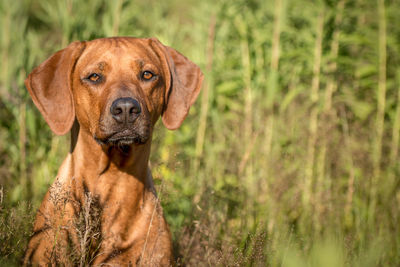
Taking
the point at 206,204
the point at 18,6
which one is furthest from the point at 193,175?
the point at 18,6

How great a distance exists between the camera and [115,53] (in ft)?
10.1

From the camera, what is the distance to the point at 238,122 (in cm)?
514

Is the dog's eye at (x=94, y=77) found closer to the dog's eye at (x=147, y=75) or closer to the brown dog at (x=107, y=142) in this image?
the brown dog at (x=107, y=142)

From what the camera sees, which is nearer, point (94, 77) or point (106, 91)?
point (106, 91)

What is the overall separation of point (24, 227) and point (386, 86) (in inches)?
166

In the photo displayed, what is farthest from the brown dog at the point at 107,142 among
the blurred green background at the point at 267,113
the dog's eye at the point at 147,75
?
the blurred green background at the point at 267,113

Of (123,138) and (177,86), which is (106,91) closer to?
(123,138)

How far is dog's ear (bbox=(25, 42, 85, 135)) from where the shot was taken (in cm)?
301

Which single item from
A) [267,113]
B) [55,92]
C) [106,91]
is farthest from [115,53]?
[267,113]

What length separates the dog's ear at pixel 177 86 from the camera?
3.32 metres

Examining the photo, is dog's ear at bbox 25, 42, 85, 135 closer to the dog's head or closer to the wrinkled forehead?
the dog's head

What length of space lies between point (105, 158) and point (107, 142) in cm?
18

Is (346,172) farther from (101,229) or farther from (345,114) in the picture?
(101,229)

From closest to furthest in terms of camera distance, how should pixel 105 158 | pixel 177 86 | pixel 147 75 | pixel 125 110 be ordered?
pixel 125 110 < pixel 105 158 < pixel 147 75 < pixel 177 86
